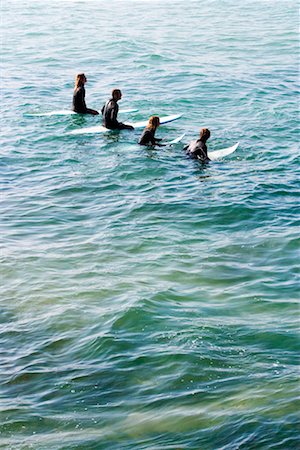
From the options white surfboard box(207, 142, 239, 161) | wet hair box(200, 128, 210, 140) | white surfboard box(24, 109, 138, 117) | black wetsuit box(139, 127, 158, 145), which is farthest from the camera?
white surfboard box(24, 109, 138, 117)

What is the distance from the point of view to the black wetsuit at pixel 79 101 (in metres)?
19.4

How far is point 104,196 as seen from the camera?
14.7 m

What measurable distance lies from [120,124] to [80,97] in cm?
171

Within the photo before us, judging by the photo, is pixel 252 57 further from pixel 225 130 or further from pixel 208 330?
pixel 208 330

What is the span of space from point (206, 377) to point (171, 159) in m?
8.49

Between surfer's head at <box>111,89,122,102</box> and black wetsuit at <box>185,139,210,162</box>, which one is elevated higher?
surfer's head at <box>111,89,122,102</box>

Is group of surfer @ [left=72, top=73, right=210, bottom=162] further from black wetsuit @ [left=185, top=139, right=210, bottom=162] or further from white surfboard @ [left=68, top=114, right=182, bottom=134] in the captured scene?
white surfboard @ [left=68, top=114, right=182, bottom=134]

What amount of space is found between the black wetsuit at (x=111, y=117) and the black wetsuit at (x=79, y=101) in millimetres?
1344

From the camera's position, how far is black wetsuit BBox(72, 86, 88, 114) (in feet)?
63.8

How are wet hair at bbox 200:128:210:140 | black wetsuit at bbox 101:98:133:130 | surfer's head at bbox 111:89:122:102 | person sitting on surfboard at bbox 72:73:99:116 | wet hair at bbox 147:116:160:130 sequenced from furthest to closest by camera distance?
person sitting on surfboard at bbox 72:73:99:116
black wetsuit at bbox 101:98:133:130
surfer's head at bbox 111:89:122:102
wet hair at bbox 147:116:160:130
wet hair at bbox 200:128:210:140

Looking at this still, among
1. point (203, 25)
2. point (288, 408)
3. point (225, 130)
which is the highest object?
point (203, 25)

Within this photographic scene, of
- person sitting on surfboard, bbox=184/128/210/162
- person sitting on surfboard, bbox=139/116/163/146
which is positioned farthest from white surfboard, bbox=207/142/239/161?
person sitting on surfboard, bbox=139/116/163/146

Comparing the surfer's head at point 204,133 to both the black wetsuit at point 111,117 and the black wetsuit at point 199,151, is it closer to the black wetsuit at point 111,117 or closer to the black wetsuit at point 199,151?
the black wetsuit at point 199,151

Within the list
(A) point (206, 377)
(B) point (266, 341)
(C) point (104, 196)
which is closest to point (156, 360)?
(A) point (206, 377)
